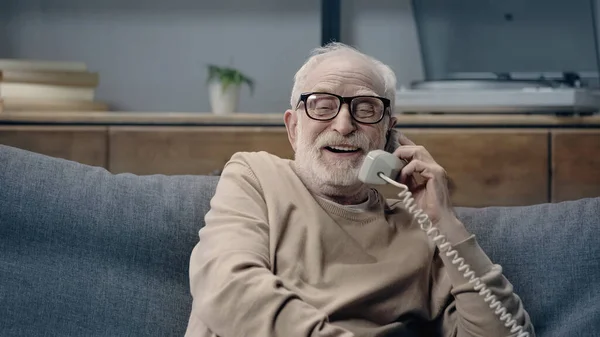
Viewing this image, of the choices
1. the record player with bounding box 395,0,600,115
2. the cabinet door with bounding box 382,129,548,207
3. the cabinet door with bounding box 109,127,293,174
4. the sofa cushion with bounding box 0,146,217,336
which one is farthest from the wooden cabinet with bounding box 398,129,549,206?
Result: the sofa cushion with bounding box 0,146,217,336

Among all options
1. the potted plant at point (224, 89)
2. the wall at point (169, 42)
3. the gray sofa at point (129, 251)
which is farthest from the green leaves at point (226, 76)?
the gray sofa at point (129, 251)

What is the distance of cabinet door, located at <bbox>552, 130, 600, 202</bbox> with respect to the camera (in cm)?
257

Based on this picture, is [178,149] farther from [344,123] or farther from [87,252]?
[344,123]

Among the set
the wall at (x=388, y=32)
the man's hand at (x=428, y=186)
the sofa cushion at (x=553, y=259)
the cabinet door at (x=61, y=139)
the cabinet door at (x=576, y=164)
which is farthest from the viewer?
the wall at (x=388, y=32)

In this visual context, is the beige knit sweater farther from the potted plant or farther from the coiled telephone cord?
the potted plant

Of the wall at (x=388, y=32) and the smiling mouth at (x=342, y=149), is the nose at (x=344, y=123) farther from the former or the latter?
the wall at (x=388, y=32)

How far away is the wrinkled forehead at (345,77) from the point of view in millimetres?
1687

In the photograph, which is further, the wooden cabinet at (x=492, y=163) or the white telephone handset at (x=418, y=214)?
the wooden cabinet at (x=492, y=163)

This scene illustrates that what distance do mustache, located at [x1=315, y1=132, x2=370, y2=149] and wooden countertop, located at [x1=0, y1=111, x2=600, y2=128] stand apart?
97cm

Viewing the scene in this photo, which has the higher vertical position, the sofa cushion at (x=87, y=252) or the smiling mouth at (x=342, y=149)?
the smiling mouth at (x=342, y=149)

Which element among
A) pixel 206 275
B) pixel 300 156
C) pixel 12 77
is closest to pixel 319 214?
pixel 300 156

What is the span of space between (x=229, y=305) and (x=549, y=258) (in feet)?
2.49

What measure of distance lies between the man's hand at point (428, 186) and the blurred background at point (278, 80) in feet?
3.07

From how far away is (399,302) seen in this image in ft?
5.39
